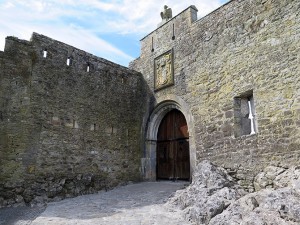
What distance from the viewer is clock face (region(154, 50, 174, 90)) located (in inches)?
327

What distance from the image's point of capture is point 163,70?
8562 mm

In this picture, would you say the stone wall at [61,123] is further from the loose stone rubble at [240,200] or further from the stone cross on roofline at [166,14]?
the loose stone rubble at [240,200]

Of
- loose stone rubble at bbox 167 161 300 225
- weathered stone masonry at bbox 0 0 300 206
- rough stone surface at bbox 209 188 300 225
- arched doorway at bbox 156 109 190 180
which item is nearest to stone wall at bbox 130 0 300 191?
weathered stone masonry at bbox 0 0 300 206

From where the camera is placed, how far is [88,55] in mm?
8172

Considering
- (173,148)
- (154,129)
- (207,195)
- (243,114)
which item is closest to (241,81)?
(243,114)

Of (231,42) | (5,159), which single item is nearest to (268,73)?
(231,42)

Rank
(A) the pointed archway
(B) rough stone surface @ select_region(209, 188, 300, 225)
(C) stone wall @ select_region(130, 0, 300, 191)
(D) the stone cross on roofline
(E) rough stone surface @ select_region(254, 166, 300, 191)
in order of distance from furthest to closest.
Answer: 1. (D) the stone cross on roofline
2. (A) the pointed archway
3. (C) stone wall @ select_region(130, 0, 300, 191)
4. (E) rough stone surface @ select_region(254, 166, 300, 191)
5. (B) rough stone surface @ select_region(209, 188, 300, 225)

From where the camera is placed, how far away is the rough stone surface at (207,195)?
4.51 m

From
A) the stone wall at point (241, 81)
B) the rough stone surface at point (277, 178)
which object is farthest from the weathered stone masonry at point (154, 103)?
the rough stone surface at point (277, 178)

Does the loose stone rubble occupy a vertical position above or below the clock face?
below

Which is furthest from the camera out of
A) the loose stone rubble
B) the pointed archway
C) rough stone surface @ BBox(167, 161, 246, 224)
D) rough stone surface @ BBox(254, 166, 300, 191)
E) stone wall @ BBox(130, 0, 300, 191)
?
the pointed archway

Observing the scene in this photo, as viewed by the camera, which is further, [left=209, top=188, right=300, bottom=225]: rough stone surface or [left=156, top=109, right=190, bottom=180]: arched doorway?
[left=156, top=109, right=190, bottom=180]: arched doorway

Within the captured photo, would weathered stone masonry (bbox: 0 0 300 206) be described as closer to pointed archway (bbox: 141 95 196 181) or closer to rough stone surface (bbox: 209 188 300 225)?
pointed archway (bbox: 141 95 196 181)

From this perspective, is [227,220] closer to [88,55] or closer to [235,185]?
[235,185]
